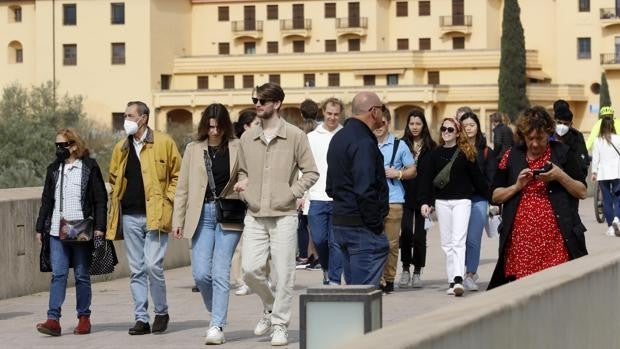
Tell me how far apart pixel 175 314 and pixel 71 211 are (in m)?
2.12

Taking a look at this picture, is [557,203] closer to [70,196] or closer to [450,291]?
[70,196]

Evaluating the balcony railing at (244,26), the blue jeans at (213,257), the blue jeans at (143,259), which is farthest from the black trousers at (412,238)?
the balcony railing at (244,26)

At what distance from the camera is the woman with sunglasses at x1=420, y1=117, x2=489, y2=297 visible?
52.0ft

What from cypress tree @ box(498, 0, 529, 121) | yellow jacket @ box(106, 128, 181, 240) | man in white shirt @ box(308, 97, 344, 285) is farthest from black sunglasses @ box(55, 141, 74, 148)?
cypress tree @ box(498, 0, 529, 121)

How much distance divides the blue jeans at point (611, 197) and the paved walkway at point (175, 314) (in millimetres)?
4315

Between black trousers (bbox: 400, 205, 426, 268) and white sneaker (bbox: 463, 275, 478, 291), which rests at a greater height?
black trousers (bbox: 400, 205, 426, 268)

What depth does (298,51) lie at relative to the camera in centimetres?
11962

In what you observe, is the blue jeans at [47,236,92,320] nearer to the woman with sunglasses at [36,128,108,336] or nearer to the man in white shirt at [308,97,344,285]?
the woman with sunglasses at [36,128,108,336]

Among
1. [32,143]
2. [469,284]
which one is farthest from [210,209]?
[32,143]

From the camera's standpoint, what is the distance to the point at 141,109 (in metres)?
12.8

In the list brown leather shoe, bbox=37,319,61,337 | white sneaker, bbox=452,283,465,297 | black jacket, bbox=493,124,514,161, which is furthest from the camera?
black jacket, bbox=493,124,514,161

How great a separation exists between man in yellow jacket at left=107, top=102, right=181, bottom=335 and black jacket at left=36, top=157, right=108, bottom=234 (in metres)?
0.10

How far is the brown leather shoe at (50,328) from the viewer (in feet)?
41.6

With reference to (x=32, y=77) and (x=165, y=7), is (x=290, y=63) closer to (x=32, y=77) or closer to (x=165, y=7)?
(x=165, y=7)
